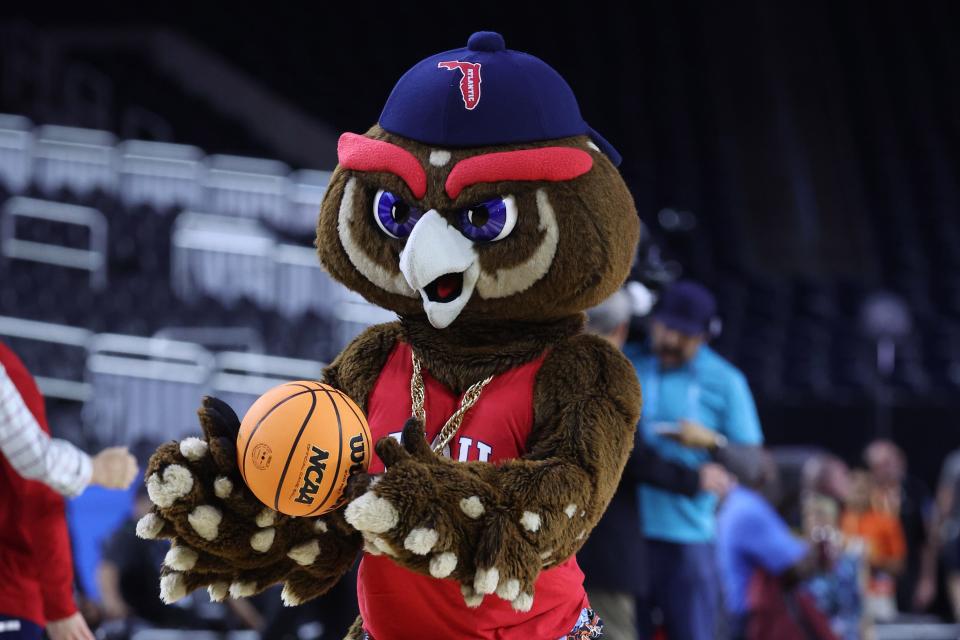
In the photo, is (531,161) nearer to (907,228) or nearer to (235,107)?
(907,228)

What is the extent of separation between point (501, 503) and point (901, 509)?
699 centimetres

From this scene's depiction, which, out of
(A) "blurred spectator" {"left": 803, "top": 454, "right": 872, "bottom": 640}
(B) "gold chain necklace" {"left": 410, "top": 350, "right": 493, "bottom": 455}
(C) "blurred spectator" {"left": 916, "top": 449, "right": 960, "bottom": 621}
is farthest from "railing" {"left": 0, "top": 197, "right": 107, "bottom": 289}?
(B) "gold chain necklace" {"left": 410, "top": 350, "right": 493, "bottom": 455}

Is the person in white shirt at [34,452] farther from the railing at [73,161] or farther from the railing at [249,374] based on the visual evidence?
the railing at [73,161]

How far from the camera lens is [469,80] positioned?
2.44 metres

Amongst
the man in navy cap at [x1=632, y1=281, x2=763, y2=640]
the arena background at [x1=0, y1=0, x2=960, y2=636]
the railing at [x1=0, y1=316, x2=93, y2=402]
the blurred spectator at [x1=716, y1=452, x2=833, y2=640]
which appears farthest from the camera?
the arena background at [x1=0, y1=0, x2=960, y2=636]

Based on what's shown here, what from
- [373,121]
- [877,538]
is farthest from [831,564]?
[373,121]

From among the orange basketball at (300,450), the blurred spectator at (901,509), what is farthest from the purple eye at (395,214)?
the blurred spectator at (901,509)

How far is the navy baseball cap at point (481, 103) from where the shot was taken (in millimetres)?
2408

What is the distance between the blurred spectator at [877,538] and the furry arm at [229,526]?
6.04 m

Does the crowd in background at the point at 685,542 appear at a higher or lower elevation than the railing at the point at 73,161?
lower

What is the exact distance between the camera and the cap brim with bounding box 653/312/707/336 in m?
4.45

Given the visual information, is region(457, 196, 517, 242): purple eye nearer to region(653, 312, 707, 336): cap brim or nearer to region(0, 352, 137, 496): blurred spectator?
region(0, 352, 137, 496): blurred spectator

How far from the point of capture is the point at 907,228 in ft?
41.6

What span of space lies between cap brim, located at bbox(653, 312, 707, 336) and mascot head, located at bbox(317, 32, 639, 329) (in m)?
2.00
